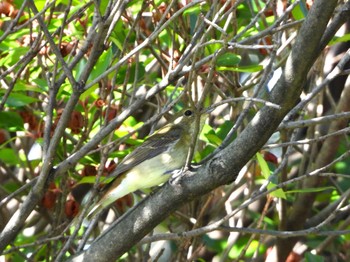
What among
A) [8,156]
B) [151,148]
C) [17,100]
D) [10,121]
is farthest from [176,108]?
[17,100]

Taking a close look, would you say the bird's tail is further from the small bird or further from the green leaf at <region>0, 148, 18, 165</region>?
the green leaf at <region>0, 148, 18, 165</region>

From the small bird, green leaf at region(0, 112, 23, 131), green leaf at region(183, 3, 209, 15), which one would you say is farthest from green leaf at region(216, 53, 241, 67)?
green leaf at region(0, 112, 23, 131)

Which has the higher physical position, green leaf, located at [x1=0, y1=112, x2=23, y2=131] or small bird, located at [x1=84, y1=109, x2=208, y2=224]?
green leaf, located at [x1=0, y1=112, x2=23, y2=131]

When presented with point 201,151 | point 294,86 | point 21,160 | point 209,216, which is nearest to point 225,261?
point 209,216

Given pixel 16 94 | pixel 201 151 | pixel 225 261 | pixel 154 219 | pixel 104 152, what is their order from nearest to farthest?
pixel 154 219 < pixel 104 152 < pixel 16 94 < pixel 201 151 < pixel 225 261

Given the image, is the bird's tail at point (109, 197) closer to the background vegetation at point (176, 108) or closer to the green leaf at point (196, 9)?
the background vegetation at point (176, 108)

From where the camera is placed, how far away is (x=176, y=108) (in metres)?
5.48

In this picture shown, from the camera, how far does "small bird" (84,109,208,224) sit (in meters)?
4.29

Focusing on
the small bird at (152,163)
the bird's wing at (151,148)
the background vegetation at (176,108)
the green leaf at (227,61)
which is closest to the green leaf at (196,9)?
the background vegetation at (176,108)

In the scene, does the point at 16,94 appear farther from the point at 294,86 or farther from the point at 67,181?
the point at 294,86

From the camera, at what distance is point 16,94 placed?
405 cm

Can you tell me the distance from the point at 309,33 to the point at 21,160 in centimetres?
222

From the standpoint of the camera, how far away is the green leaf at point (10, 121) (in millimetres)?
4288

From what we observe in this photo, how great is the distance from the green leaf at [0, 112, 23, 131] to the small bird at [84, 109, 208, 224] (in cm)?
54
